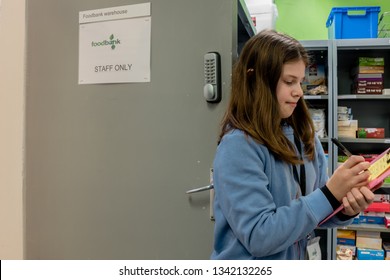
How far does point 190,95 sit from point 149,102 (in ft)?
0.58

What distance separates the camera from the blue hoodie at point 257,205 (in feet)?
2.35

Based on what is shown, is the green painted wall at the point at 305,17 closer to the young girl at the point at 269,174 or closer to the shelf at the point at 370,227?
the shelf at the point at 370,227

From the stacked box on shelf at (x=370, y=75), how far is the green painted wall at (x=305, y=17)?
711 mm

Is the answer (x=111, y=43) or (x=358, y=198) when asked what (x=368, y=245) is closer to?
(x=358, y=198)

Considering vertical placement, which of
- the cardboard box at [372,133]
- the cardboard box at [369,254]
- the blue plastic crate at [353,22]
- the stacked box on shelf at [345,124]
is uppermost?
the blue plastic crate at [353,22]

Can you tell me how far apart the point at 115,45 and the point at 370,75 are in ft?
6.88

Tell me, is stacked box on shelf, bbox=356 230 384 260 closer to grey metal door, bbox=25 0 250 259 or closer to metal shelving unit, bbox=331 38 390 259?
metal shelving unit, bbox=331 38 390 259

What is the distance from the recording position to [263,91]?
2.66 feet

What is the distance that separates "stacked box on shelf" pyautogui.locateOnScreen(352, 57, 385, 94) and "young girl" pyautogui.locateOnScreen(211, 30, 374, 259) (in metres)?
1.86

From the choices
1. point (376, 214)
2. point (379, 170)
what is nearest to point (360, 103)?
point (376, 214)

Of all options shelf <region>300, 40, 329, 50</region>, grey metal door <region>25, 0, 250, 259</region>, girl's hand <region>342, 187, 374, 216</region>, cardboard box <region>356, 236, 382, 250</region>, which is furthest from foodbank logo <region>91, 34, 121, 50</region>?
cardboard box <region>356, 236, 382, 250</region>

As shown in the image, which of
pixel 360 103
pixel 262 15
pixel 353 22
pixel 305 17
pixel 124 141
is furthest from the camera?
pixel 305 17

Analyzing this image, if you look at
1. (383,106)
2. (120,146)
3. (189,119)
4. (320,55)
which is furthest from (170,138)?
(383,106)

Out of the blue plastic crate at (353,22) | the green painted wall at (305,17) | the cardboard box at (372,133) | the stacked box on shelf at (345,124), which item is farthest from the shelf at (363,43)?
the green painted wall at (305,17)
